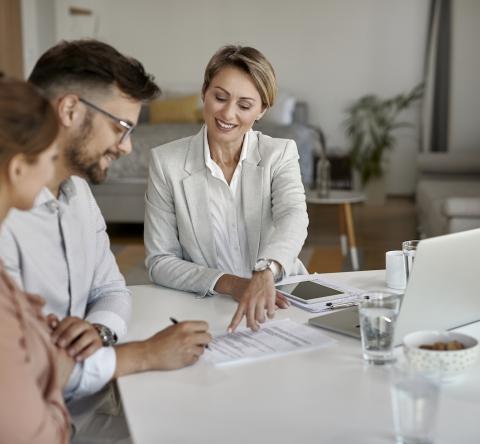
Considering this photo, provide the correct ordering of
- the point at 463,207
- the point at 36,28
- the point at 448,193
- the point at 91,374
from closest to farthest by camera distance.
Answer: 1. the point at 91,374
2. the point at 463,207
3. the point at 448,193
4. the point at 36,28

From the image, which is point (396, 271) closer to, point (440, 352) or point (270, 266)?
point (270, 266)

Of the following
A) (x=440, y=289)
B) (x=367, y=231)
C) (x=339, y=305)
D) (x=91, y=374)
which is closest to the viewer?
(x=91, y=374)

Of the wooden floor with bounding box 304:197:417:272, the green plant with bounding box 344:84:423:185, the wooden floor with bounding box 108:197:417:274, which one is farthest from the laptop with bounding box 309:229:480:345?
the green plant with bounding box 344:84:423:185

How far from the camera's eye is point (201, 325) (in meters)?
1.40

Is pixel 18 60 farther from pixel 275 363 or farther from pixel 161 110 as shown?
pixel 275 363

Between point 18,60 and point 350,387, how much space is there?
6.53 m

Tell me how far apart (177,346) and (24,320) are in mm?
354

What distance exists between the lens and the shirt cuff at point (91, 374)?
1.29 m

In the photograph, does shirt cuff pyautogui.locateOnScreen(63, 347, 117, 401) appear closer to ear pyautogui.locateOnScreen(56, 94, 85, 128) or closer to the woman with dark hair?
the woman with dark hair

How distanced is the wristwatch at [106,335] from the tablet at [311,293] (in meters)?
0.44

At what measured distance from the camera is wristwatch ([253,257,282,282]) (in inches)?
72.3

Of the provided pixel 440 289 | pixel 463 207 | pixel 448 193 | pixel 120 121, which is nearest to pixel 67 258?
pixel 120 121

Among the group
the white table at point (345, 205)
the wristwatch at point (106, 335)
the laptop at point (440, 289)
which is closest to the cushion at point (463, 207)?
the white table at point (345, 205)

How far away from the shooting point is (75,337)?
4.40 feet
